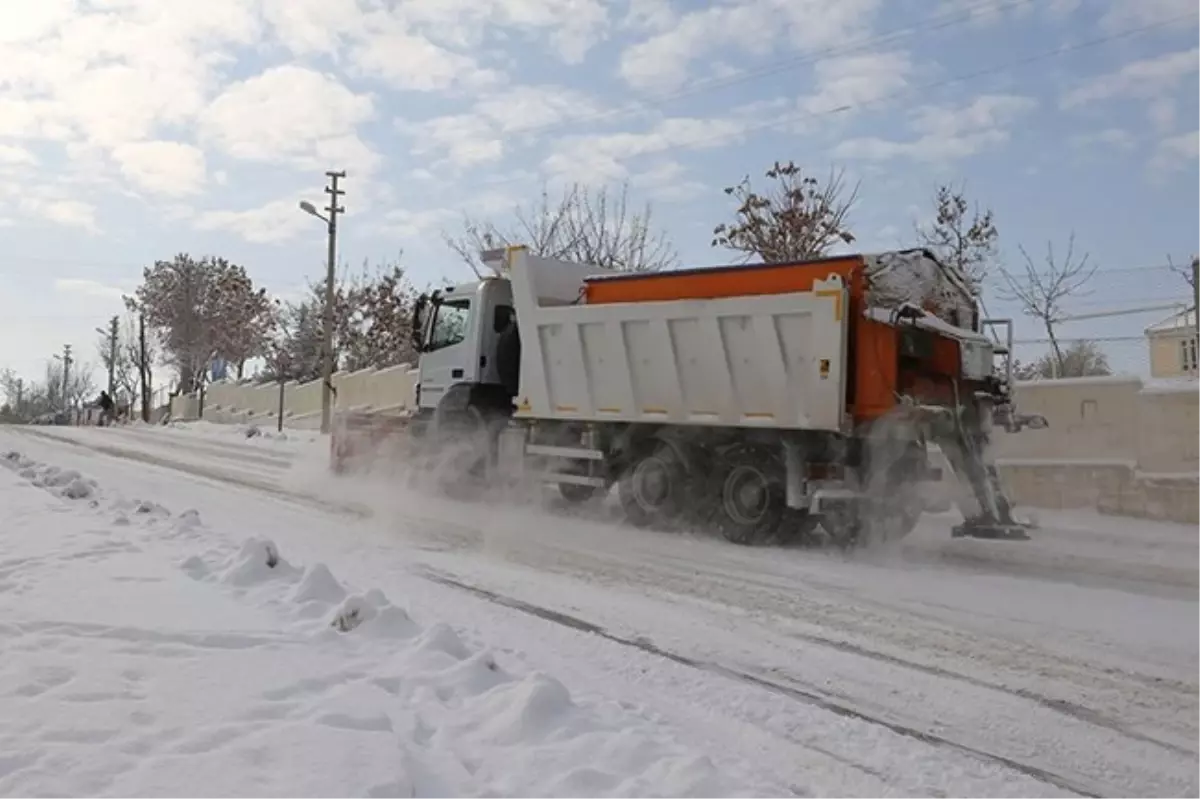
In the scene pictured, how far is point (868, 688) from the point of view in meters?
4.72

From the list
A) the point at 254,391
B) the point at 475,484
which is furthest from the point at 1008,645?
the point at 254,391

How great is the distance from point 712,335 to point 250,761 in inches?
289

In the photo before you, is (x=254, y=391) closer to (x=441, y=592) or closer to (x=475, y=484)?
(x=475, y=484)

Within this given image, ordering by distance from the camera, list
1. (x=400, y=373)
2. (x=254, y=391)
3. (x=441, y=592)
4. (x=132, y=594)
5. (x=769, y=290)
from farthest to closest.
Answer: (x=254, y=391), (x=400, y=373), (x=769, y=290), (x=441, y=592), (x=132, y=594)

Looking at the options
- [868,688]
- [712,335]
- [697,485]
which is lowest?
[868,688]

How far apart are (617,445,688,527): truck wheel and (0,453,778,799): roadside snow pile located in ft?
16.9

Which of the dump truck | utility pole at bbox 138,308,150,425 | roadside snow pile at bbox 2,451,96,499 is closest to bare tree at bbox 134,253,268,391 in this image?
utility pole at bbox 138,308,150,425

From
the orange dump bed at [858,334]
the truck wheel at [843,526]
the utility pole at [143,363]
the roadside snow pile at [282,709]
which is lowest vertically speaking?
the roadside snow pile at [282,709]

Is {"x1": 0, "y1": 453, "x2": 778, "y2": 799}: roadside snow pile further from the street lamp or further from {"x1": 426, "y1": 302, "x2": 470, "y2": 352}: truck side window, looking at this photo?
the street lamp

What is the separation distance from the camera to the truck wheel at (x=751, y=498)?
31.0 feet

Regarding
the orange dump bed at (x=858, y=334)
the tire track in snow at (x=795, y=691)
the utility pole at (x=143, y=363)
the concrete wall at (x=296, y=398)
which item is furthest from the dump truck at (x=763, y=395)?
the utility pole at (x=143, y=363)

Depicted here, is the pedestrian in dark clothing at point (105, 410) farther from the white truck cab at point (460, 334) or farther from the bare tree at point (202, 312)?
the white truck cab at point (460, 334)

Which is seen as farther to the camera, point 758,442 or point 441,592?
point 758,442

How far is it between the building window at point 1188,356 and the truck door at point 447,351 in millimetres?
10749
